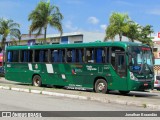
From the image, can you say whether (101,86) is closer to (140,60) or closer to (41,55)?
(140,60)

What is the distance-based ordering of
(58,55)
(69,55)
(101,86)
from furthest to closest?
1. (58,55)
2. (69,55)
3. (101,86)

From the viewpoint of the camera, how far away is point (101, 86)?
20.5 meters

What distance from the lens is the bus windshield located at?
19.4m

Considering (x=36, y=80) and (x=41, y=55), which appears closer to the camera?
(x=41, y=55)

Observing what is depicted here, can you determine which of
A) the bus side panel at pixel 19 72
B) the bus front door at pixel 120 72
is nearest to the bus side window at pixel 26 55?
the bus side panel at pixel 19 72

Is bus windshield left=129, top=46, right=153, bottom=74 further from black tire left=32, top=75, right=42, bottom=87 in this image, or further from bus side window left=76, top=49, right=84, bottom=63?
black tire left=32, top=75, right=42, bottom=87

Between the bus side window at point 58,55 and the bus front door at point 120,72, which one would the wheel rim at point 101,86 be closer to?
the bus front door at point 120,72

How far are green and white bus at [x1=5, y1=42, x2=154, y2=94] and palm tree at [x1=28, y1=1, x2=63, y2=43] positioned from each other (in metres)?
18.0

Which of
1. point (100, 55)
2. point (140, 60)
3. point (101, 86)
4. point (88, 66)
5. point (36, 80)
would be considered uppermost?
point (100, 55)

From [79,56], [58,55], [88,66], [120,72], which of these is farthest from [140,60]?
[58,55]

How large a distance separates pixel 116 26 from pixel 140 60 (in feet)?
83.3

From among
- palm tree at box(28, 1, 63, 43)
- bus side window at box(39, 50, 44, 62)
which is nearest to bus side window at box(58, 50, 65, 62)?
bus side window at box(39, 50, 44, 62)

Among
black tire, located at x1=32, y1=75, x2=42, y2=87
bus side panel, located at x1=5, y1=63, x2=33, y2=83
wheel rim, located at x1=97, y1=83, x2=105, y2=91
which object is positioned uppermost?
bus side panel, located at x1=5, y1=63, x2=33, y2=83

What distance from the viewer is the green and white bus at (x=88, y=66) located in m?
19.4
